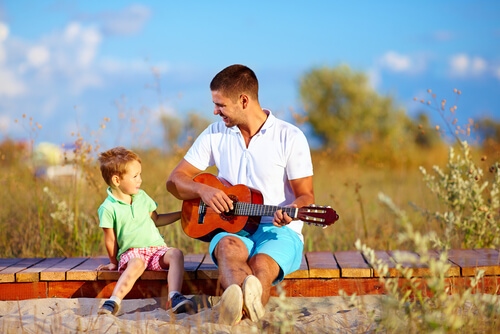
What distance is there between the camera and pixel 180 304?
10.8 ft

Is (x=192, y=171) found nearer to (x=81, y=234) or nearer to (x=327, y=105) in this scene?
(x=81, y=234)

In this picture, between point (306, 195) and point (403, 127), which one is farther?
point (403, 127)

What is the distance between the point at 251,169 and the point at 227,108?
446 mm

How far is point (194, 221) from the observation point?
3795 mm

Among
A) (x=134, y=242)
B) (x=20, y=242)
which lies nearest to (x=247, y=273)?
(x=134, y=242)

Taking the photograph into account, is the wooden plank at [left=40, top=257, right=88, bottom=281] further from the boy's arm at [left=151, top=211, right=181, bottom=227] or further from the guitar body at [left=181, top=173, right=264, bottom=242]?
the guitar body at [left=181, top=173, right=264, bottom=242]

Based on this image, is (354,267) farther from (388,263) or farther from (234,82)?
(234,82)

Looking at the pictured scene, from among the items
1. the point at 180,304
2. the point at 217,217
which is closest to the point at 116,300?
the point at 180,304

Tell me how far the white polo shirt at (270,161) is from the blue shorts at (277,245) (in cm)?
10

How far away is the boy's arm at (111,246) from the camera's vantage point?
12.1 feet

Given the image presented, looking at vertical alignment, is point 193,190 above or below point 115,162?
below

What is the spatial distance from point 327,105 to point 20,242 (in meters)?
21.0

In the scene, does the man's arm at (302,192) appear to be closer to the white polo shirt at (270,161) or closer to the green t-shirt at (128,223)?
the white polo shirt at (270,161)

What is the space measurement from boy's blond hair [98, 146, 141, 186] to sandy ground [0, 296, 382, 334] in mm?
875
